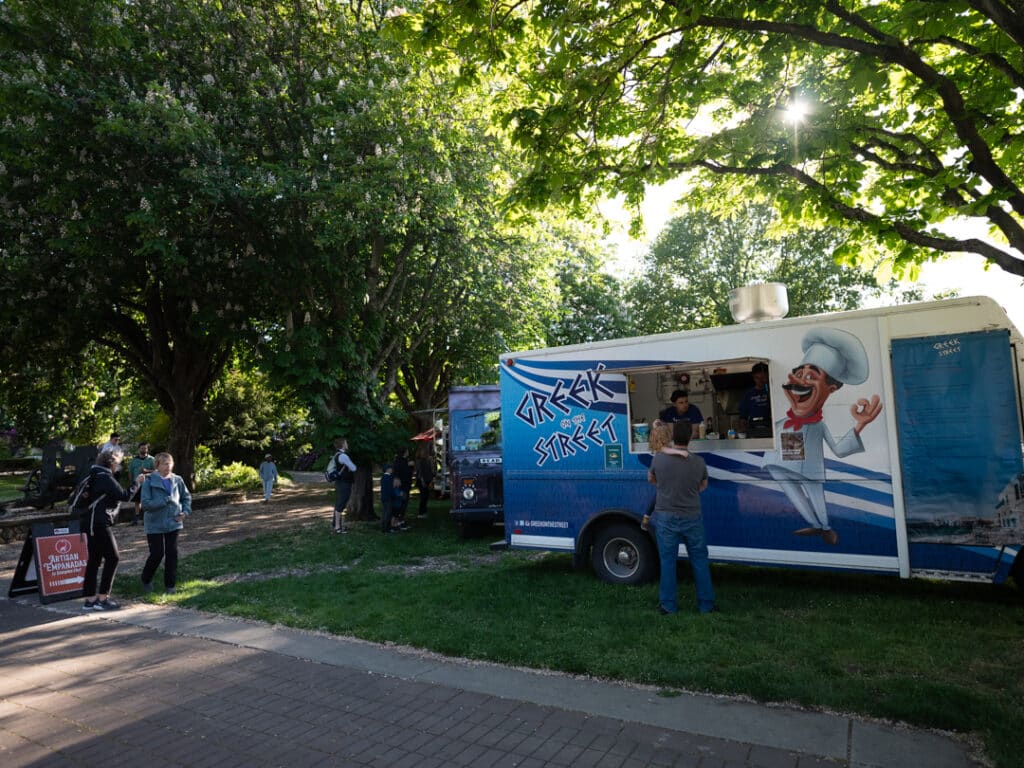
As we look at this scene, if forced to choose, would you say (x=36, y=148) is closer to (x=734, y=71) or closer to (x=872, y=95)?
(x=734, y=71)

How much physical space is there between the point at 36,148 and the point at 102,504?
327 inches

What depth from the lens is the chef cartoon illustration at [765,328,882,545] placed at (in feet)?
21.9

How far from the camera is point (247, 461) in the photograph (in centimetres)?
3456

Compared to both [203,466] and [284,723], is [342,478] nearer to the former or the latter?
[284,723]

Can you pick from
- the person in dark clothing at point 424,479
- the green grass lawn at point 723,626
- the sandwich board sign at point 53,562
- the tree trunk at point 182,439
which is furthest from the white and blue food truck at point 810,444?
the tree trunk at point 182,439

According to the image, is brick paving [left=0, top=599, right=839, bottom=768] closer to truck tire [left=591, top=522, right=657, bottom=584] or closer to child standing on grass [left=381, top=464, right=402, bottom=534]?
truck tire [left=591, top=522, right=657, bottom=584]

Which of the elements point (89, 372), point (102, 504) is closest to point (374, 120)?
point (102, 504)

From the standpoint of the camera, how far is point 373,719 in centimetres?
446

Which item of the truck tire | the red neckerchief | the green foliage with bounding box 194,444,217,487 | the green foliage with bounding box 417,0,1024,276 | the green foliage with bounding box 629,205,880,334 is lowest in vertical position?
the truck tire

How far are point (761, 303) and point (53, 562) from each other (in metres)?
9.19

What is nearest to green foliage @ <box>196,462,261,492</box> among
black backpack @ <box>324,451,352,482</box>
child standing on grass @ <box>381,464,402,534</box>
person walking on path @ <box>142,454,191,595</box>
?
black backpack @ <box>324,451,352,482</box>

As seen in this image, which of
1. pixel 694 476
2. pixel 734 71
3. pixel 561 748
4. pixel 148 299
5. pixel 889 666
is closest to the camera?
pixel 561 748

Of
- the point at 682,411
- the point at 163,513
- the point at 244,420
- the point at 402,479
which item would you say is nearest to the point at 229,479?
the point at 244,420

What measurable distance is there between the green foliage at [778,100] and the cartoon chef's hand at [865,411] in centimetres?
165
